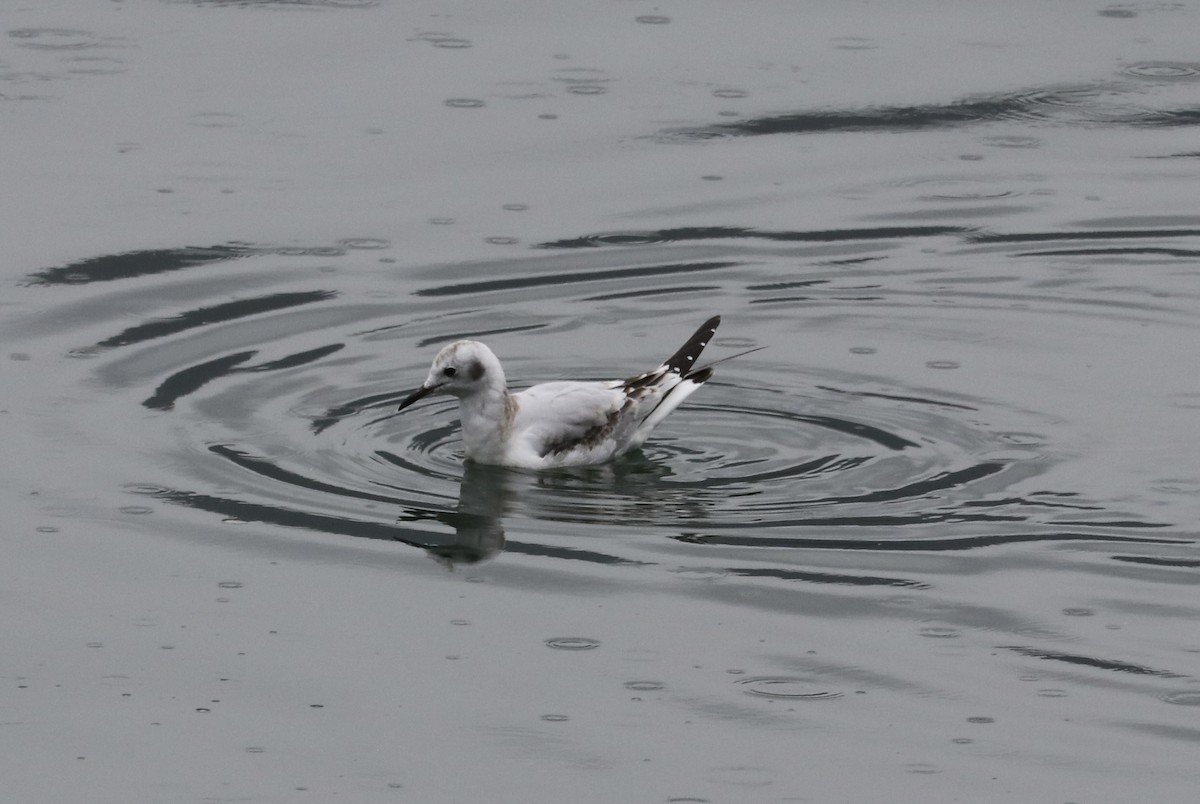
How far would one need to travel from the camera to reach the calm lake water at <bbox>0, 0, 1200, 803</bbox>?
8.75 m

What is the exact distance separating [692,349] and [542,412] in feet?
3.94

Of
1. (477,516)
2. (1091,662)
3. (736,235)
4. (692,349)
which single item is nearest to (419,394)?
(477,516)

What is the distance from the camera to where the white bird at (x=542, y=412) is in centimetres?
1234

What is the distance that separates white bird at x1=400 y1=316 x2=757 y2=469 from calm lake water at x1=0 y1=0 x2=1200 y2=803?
170mm

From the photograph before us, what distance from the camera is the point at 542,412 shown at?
491 inches

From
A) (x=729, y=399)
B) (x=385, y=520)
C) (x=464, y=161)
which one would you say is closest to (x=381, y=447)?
(x=385, y=520)

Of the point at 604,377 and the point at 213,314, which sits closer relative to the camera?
the point at 604,377

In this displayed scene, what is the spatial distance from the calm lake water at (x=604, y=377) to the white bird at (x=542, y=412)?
0.17 meters

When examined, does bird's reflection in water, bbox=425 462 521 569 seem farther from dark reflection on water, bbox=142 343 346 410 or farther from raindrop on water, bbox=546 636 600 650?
dark reflection on water, bbox=142 343 346 410

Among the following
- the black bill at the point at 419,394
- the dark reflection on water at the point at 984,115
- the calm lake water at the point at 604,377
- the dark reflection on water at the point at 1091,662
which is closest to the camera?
the calm lake water at the point at 604,377

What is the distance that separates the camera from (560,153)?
17266mm

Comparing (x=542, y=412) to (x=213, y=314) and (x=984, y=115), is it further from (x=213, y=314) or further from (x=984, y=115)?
(x=984, y=115)

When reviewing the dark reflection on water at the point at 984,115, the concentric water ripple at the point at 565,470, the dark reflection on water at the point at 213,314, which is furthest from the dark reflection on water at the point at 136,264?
the dark reflection on water at the point at 984,115

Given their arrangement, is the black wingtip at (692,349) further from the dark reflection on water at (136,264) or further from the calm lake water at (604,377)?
the dark reflection on water at (136,264)
